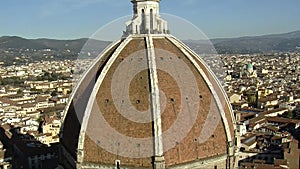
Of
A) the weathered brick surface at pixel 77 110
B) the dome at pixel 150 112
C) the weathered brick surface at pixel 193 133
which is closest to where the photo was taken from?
the dome at pixel 150 112

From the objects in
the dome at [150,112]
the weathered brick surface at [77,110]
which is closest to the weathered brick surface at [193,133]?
the dome at [150,112]

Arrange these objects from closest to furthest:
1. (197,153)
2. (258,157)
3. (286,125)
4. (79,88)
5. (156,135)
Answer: (156,135), (197,153), (79,88), (258,157), (286,125)

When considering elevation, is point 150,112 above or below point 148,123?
above

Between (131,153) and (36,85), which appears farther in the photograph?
(36,85)

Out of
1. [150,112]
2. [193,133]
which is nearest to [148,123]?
[150,112]

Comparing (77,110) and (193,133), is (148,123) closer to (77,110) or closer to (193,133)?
(193,133)

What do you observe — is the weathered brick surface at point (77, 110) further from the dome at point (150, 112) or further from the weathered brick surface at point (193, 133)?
the weathered brick surface at point (193, 133)

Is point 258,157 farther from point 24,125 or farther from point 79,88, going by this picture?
point 24,125

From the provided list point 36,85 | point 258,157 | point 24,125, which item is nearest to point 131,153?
point 258,157
